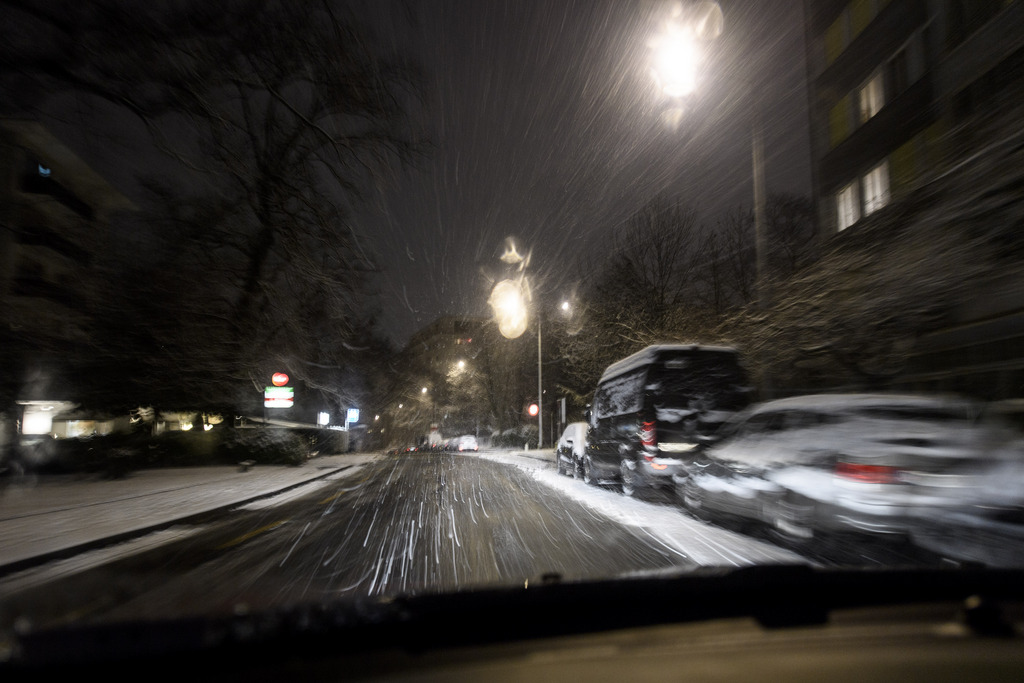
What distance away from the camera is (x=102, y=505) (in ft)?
37.7

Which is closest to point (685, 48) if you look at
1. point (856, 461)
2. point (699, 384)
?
point (699, 384)

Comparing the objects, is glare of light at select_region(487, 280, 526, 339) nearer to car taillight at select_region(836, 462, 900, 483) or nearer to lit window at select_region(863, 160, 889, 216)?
lit window at select_region(863, 160, 889, 216)

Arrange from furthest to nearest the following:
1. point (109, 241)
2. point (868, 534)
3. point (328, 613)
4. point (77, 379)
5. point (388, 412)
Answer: point (388, 412) < point (77, 379) < point (109, 241) < point (868, 534) < point (328, 613)

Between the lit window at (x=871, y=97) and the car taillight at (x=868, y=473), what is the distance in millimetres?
16472

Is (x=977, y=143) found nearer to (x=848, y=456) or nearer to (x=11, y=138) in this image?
(x=848, y=456)

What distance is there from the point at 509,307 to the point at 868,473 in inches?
1402

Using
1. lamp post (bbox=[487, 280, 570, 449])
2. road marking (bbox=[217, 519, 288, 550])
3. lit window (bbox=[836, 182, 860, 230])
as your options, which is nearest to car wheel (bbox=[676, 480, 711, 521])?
road marking (bbox=[217, 519, 288, 550])

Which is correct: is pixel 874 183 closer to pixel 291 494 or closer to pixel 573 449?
pixel 573 449

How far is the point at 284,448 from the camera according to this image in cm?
2544

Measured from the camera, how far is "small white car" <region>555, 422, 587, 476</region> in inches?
666

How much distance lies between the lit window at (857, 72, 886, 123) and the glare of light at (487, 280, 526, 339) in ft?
66.3

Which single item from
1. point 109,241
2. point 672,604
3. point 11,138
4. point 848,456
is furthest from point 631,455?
point 109,241

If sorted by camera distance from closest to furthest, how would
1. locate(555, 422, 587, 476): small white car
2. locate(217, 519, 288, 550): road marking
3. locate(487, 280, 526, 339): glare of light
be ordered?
locate(217, 519, 288, 550): road marking
locate(555, 422, 587, 476): small white car
locate(487, 280, 526, 339): glare of light

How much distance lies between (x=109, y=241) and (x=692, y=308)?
19.9 m
